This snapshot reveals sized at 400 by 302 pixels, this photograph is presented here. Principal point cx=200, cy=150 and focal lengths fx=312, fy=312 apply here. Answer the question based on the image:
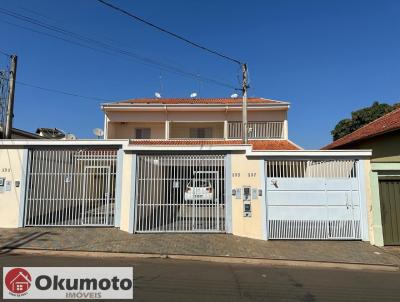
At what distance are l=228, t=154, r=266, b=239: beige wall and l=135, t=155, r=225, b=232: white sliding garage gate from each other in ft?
1.36

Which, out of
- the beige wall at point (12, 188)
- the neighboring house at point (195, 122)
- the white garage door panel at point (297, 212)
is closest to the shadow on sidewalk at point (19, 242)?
the beige wall at point (12, 188)

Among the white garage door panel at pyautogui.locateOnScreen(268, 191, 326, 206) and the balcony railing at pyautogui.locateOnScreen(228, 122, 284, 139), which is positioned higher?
the balcony railing at pyautogui.locateOnScreen(228, 122, 284, 139)

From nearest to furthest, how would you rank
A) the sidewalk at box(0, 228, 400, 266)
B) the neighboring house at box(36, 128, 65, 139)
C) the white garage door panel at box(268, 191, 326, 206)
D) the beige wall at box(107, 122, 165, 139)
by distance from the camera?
the sidewalk at box(0, 228, 400, 266)
the white garage door panel at box(268, 191, 326, 206)
the neighboring house at box(36, 128, 65, 139)
the beige wall at box(107, 122, 165, 139)

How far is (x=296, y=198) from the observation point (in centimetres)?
1013

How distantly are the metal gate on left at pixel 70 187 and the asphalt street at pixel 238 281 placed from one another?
3.25 m

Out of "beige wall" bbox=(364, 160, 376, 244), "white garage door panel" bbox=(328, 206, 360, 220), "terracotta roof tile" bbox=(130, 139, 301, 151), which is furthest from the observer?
"terracotta roof tile" bbox=(130, 139, 301, 151)

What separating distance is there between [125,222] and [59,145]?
365cm

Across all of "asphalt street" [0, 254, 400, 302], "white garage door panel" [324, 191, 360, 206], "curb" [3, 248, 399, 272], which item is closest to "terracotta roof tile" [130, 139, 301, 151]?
"white garage door panel" [324, 191, 360, 206]

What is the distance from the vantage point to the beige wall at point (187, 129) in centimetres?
2236

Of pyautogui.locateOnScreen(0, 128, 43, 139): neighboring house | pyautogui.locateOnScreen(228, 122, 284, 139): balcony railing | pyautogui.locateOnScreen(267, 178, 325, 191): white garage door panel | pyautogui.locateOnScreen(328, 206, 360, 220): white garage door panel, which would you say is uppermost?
pyautogui.locateOnScreen(228, 122, 284, 139): balcony railing

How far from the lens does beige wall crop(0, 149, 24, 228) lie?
10.6 metres

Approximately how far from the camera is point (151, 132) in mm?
22641

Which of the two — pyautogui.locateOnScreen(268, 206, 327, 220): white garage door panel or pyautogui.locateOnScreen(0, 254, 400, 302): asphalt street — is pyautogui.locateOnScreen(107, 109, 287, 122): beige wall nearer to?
pyautogui.locateOnScreen(268, 206, 327, 220): white garage door panel

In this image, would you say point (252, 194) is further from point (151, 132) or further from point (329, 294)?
point (151, 132)
